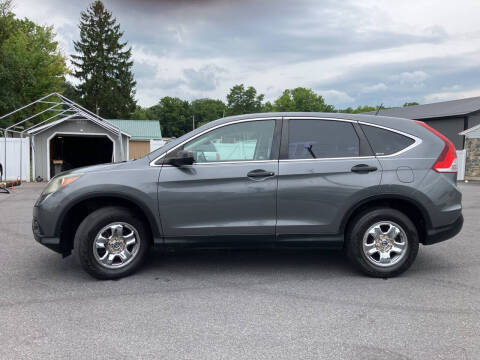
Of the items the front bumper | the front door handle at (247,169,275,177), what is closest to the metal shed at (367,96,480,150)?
the front door handle at (247,169,275,177)

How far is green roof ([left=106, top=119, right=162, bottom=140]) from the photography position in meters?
35.7

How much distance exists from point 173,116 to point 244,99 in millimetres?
20446

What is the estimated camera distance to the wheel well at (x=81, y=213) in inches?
174

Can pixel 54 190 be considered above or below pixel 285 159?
below

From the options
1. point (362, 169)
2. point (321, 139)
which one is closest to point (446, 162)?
point (362, 169)

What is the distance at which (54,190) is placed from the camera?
172 inches

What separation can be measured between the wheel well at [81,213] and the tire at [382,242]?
2.34 metres

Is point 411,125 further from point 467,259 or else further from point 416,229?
point 467,259

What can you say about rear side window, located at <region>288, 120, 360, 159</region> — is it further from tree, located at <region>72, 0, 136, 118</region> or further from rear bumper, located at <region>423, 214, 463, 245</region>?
tree, located at <region>72, 0, 136, 118</region>

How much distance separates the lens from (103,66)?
53156mm

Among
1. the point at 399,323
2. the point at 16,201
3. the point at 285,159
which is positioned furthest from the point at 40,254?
the point at 16,201

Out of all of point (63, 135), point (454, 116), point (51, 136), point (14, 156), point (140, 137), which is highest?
point (454, 116)

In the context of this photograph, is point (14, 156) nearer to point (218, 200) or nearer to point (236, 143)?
point (236, 143)

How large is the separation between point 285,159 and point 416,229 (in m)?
1.74
